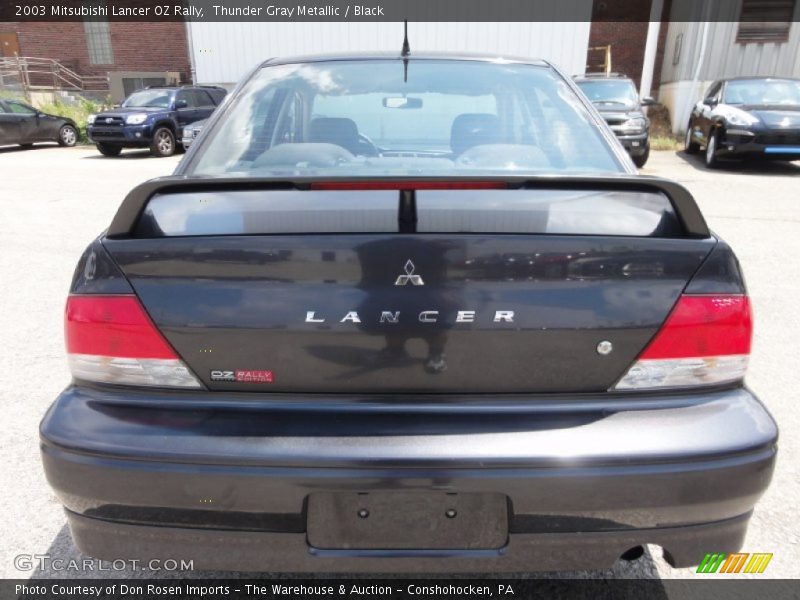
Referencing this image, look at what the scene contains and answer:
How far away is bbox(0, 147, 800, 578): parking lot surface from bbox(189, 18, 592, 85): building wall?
854 cm

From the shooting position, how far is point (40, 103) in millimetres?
21906

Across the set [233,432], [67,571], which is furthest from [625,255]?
[67,571]

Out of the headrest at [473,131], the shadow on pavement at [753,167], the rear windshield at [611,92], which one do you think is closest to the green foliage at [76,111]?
the rear windshield at [611,92]

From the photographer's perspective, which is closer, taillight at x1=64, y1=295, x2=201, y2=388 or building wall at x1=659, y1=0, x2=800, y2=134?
taillight at x1=64, y1=295, x2=201, y2=388

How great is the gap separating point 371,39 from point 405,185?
18.5 metres

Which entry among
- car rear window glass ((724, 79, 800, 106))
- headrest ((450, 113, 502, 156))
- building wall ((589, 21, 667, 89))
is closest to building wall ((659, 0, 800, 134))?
building wall ((589, 21, 667, 89))

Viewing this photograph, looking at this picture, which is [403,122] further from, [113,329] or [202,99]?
[202,99]

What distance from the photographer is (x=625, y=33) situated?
20.4 meters

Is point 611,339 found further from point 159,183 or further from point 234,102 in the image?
point 234,102

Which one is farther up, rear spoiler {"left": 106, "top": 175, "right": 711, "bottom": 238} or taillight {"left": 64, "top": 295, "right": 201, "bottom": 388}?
rear spoiler {"left": 106, "top": 175, "right": 711, "bottom": 238}

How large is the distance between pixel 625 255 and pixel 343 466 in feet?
2.72

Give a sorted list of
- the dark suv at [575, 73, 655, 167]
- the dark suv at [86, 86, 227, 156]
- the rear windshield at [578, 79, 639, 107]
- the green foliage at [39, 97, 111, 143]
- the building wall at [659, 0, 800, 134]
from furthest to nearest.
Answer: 1. the green foliage at [39, 97, 111, 143]
2. the building wall at [659, 0, 800, 134]
3. the dark suv at [86, 86, 227, 156]
4. the rear windshield at [578, 79, 639, 107]
5. the dark suv at [575, 73, 655, 167]

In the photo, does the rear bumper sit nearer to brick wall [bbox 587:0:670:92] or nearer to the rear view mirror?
the rear view mirror

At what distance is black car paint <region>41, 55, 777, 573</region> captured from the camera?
1368 millimetres
